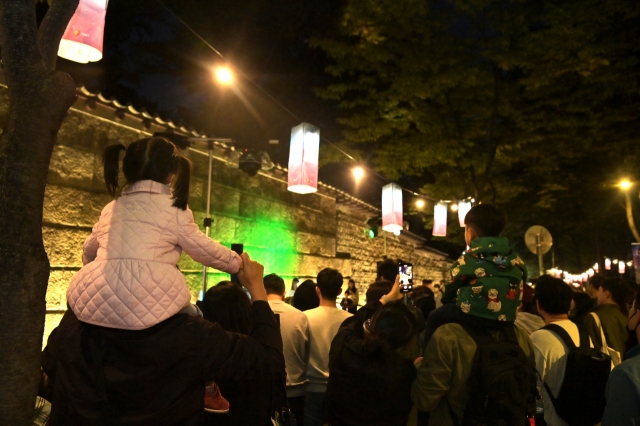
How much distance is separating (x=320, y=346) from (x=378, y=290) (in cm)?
76

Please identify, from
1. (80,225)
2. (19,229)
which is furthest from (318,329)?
(80,225)

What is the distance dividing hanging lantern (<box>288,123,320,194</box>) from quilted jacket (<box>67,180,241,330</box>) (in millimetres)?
6457

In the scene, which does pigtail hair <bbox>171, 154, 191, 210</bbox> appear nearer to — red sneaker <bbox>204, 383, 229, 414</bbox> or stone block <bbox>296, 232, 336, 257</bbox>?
red sneaker <bbox>204, 383, 229, 414</bbox>

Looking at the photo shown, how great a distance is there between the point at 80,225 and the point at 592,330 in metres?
5.98

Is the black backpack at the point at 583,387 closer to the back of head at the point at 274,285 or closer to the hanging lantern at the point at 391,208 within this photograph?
the back of head at the point at 274,285

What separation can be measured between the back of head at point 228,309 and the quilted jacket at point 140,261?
3.36ft

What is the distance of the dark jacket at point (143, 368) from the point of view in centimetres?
162

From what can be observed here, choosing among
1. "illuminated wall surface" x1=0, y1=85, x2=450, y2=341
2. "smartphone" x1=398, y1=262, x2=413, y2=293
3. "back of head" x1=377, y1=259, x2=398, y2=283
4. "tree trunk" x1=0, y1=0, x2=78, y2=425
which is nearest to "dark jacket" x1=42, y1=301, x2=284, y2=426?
"tree trunk" x1=0, y1=0, x2=78, y2=425

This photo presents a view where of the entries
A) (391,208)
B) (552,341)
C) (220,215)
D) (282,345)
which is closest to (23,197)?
(282,345)

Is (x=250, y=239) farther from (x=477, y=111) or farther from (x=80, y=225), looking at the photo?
(x=477, y=111)

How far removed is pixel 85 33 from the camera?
4.42 meters

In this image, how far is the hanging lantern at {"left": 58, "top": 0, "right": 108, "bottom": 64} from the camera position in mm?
4332

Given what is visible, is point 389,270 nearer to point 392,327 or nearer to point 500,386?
point 392,327

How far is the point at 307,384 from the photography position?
4387mm
